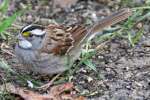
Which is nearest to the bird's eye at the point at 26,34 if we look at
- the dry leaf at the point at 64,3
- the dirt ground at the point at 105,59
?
the dirt ground at the point at 105,59

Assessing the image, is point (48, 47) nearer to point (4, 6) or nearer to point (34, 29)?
point (34, 29)

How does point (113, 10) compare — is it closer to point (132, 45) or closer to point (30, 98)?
point (132, 45)

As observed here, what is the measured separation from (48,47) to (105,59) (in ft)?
2.08

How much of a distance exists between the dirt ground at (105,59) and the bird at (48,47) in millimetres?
143

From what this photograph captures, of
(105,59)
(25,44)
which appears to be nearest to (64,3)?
(105,59)

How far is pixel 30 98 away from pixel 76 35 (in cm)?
86

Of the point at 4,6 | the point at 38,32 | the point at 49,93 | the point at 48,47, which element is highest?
the point at 4,6

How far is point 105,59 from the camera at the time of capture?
4.91 m

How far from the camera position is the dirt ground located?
14.4ft

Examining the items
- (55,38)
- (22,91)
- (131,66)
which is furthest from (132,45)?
(22,91)

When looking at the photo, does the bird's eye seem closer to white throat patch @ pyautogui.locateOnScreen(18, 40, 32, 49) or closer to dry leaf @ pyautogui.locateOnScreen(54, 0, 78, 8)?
white throat patch @ pyautogui.locateOnScreen(18, 40, 32, 49)

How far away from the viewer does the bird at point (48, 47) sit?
443 cm

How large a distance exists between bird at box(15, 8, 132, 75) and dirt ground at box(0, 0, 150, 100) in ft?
0.47

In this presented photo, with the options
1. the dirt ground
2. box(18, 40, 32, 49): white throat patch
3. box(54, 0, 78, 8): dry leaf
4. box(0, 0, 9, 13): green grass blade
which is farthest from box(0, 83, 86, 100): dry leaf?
box(54, 0, 78, 8): dry leaf
